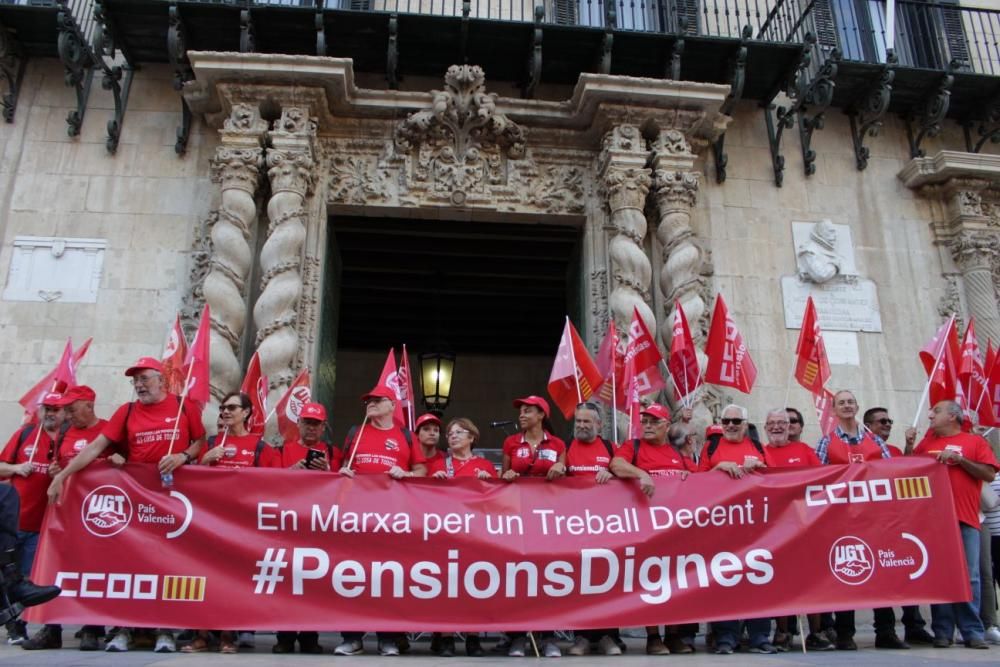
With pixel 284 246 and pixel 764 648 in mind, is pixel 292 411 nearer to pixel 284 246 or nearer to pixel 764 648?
pixel 284 246

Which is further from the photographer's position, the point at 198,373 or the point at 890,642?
the point at 198,373

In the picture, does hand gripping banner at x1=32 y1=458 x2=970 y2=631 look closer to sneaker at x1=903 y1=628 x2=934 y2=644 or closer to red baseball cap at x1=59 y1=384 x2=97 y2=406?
sneaker at x1=903 y1=628 x2=934 y2=644

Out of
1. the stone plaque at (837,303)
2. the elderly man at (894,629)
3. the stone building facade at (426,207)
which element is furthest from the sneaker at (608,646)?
the stone plaque at (837,303)

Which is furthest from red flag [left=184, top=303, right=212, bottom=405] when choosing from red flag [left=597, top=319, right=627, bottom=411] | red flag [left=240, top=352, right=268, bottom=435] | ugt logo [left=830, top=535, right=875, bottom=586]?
ugt logo [left=830, top=535, right=875, bottom=586]

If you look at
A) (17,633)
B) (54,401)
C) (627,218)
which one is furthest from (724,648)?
(627,218)

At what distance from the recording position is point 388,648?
571 centimetres

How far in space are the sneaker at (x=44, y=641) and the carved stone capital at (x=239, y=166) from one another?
18.0 ft

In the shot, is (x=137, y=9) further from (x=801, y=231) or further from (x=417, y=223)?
(x=801, y=231)

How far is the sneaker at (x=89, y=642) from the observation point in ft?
18.2

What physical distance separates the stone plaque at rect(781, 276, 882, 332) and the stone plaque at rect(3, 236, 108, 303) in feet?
28.3

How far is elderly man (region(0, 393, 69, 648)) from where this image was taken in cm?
598

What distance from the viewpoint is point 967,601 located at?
595cm

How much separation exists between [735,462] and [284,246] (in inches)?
225

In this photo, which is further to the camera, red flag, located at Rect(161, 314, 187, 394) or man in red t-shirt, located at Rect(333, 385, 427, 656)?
red flag, located at Rect(161, 314, 187, 394)
